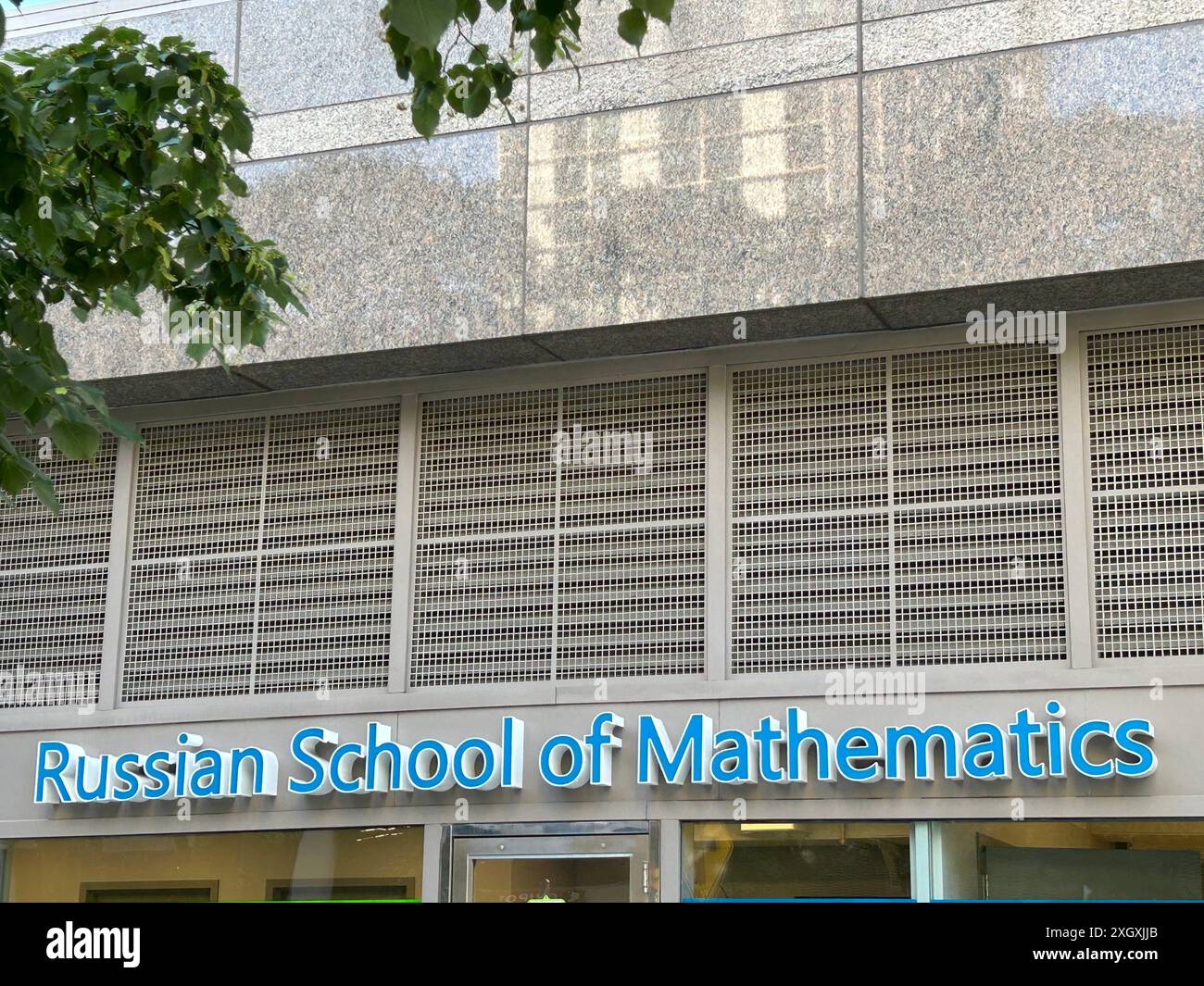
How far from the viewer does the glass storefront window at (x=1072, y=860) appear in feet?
28.6

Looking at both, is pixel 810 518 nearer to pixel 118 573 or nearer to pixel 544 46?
pixel 118 573

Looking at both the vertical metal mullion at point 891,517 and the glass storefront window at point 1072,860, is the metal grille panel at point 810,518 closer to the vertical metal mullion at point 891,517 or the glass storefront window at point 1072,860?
the vertical metal mullion at point 891,517

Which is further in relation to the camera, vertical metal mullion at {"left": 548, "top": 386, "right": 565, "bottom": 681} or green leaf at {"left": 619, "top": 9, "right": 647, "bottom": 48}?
vertical metal mullion at {"left": 548, "top": 386, "right": 565, "bottom": 681}

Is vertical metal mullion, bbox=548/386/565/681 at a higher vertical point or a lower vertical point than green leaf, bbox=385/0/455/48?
higher

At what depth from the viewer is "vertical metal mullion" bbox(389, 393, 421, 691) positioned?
1053 centimetres

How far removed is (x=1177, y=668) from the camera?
894 cm

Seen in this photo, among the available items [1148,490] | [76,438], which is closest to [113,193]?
[76,438]

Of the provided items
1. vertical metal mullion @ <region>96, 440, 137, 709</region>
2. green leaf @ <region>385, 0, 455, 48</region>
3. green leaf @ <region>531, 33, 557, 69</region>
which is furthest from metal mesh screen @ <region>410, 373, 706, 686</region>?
green leaf @ <region>385, 0, 455, 48</region>

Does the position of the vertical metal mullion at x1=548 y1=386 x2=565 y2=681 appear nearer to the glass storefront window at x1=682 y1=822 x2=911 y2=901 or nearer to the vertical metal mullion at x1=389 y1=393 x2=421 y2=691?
the vertical metal mullion at x1=389 y1=393 x2=421 y2=691

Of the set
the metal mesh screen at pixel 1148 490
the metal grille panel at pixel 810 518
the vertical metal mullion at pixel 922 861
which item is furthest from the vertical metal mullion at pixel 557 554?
the metal mesh screen at pixel 1148 490

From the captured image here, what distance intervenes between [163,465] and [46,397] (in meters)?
5.63

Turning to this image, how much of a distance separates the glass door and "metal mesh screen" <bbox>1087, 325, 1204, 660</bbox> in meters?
3.03

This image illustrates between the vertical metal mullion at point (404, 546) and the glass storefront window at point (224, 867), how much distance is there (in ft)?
3.45

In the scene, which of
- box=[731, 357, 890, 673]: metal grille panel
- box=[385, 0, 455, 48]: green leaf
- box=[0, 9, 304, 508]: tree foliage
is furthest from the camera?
box=[731, 357, 890, 673]: metal grille panel
